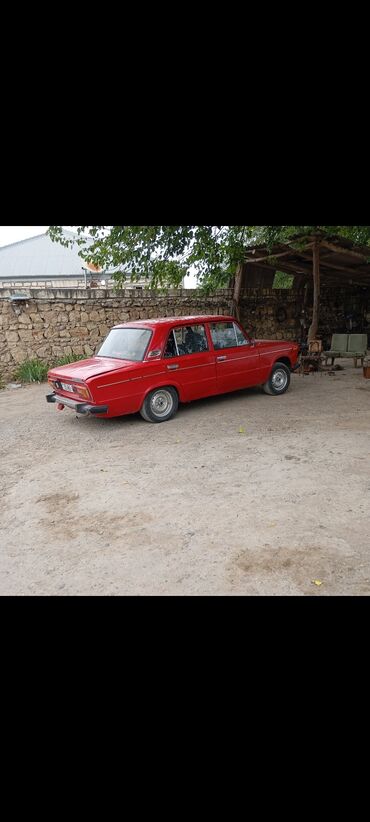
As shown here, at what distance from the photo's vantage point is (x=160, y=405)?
6898 mm

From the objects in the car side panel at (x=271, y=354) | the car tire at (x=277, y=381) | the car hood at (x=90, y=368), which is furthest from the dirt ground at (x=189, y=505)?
the car tire at (x=277, y=381)

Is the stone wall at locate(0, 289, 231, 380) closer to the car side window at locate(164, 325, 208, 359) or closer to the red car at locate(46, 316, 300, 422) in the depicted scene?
the red car at locate(46, 316, 300, 422)

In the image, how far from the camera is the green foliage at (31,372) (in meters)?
10.6

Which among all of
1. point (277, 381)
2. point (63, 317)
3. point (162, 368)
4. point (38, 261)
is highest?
point (38, 261)

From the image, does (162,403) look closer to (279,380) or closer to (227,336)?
(227,336)

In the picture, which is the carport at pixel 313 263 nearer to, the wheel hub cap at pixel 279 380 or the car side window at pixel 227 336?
the wheel hub cap at pixel 279 380

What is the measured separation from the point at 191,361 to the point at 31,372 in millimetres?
5118

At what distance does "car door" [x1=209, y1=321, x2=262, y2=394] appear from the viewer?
290 inches

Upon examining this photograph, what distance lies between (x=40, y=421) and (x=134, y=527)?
4.10m

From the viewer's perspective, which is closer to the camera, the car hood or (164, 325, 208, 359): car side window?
the car hood

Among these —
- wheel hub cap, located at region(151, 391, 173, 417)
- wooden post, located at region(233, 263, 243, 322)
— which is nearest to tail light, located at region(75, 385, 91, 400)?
wheel hub cap, located at region(151, 391, 173, 417)

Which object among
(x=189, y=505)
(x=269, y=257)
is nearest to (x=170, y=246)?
(x=269, y=257)
